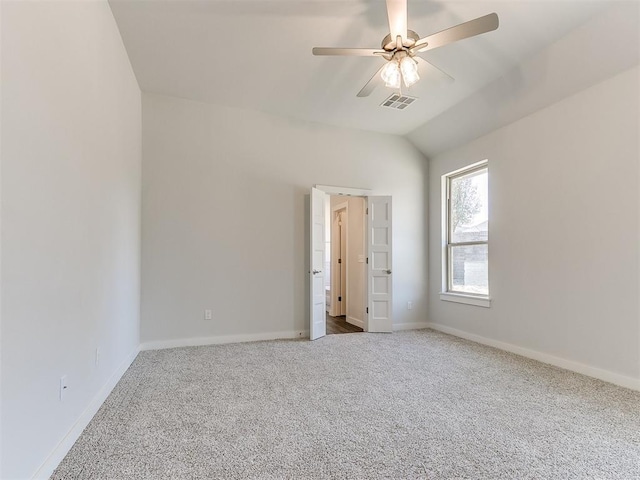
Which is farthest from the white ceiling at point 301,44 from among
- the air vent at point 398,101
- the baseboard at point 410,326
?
the baseboard at point 410,326

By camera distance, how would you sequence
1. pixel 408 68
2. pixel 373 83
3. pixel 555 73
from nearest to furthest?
pixel 408 68, pixel 373 83, pixel 555 73

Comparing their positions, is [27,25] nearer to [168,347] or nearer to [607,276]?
[168,347]

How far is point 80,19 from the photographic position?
6.54ft

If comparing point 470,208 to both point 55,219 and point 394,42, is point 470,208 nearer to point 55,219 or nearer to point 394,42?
point 394,42

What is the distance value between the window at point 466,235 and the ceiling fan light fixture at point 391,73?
2410 millimetres

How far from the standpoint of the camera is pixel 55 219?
1.68 meters

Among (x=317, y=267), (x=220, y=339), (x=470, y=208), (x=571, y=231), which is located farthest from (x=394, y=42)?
(x=220, y=339)

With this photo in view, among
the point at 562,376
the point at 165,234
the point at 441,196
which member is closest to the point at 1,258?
the point at 165,234

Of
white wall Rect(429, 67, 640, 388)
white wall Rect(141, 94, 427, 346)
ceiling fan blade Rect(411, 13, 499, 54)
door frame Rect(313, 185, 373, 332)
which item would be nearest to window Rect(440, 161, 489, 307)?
white wall Rect(429, 67, 640, 388)

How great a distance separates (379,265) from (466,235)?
130 centimetres

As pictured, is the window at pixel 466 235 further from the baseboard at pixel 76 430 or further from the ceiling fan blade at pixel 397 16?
the baseboard at pixel 76 430

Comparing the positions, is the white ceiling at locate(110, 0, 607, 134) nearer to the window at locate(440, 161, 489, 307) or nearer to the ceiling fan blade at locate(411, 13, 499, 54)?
the ceiling fan blade at locate(411, 13, 499, 54)

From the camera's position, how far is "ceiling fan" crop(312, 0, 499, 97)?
2.04 meters

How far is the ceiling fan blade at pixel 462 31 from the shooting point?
197 centimetres
